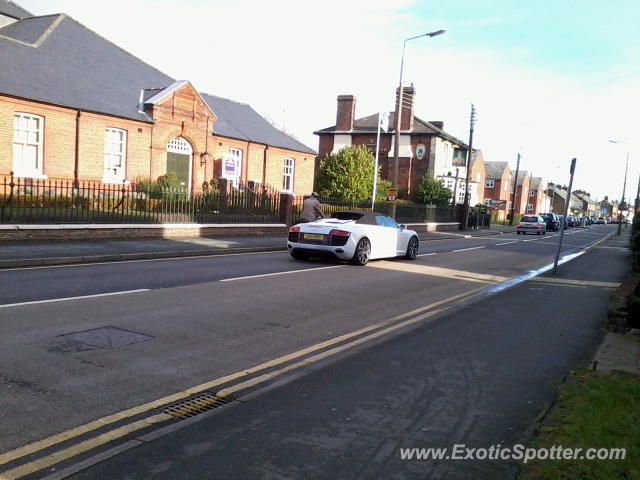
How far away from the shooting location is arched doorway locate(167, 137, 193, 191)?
3006cm

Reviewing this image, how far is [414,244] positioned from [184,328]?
1124 centimetres

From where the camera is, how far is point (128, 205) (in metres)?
17.9

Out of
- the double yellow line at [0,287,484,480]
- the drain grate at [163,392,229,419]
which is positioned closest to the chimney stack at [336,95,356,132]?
the double yellow line at [0,287,484,480]

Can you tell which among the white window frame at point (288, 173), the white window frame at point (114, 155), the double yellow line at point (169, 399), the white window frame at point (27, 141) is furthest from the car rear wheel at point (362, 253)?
the white window frame at point (288, 173)

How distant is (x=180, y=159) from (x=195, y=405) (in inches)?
1083

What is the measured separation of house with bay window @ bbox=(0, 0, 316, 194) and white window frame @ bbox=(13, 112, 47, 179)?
41 mm

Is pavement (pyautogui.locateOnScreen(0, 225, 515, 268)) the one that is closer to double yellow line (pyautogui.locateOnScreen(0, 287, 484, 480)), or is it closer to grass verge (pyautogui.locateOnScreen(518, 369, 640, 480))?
double yellow line (pyautogui.locateOnScreen(0, 287, 484, 480))

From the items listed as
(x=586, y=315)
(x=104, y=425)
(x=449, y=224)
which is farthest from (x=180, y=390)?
(x=449, y=224)

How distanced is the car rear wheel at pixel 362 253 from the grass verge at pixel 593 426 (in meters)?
9.08

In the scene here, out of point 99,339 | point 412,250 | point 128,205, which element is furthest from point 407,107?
point 99,339

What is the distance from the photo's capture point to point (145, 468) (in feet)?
11.5

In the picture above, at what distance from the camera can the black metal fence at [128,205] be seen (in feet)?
49.6

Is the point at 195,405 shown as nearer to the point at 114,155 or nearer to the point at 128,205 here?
the point at 128,205

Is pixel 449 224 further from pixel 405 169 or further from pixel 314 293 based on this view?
pixel 314 293
